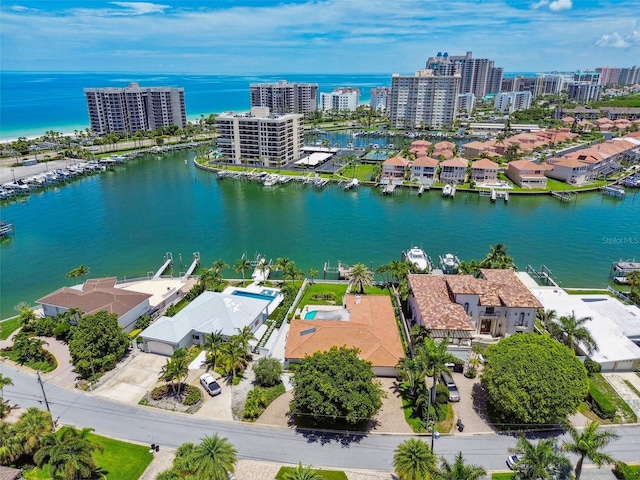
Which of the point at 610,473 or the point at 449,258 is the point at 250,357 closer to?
the point at 610,473

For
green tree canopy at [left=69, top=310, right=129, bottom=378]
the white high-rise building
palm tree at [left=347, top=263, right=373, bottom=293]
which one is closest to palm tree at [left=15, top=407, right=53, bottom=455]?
green tree canopy at [left=69, top=310, right=129, bottom=378]

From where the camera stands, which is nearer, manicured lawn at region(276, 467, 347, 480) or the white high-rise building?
manicured lawn at region(276, 467, 347, 480)

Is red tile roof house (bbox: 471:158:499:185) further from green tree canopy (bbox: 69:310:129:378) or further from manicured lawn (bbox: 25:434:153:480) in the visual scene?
manicured lawn (bbox: 25:434:153:480)

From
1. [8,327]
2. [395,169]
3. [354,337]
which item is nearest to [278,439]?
[354,337]

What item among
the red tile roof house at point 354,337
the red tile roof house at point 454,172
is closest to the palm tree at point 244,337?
the red tile roof house at point 354,337

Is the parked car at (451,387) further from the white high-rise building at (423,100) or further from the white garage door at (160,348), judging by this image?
the white high-rise building at (423,100)

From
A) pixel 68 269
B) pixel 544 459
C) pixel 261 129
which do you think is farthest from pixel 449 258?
pixel 261 129
